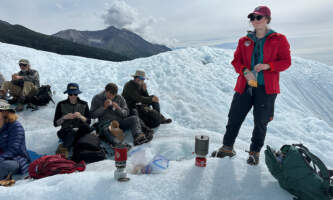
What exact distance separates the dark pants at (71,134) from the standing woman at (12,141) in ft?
2.57

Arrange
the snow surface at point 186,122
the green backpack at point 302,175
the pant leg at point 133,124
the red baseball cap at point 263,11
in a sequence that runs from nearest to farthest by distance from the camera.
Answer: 1. the green backpack at point 302,175
2. the snow surface at point 186,122
3. the red baseball cap at point 263,11
4. the pant leg at point 133,124

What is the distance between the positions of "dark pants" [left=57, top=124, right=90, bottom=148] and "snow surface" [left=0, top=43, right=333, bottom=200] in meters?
0.55

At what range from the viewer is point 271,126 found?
8430 mm

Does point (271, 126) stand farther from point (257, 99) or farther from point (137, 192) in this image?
point (137, 192)

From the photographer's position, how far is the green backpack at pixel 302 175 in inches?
81.8

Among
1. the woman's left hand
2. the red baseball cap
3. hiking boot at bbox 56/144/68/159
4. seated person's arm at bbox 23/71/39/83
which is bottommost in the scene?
hiking boot at bbox 56/144/68/159

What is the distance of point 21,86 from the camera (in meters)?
6.58

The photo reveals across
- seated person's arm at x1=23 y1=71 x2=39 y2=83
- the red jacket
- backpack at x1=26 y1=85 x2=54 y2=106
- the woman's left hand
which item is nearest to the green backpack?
the red jacket

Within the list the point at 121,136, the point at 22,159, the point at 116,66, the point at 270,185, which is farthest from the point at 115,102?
the point at 116,66

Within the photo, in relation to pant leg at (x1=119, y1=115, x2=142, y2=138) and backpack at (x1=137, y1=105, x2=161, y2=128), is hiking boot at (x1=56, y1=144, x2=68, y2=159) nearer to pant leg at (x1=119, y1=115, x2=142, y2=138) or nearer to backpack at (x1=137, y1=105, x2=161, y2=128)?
pant leg at (x1=119, y1=115, x2=142, y2=138)

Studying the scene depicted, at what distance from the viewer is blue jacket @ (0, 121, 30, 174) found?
340cm

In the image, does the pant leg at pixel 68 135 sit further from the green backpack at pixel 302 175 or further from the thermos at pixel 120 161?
the green backpack at pixel 302 175

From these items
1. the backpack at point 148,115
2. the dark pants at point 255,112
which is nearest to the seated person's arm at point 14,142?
the backpack at point 148,115

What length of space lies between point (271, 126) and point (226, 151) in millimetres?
6251
